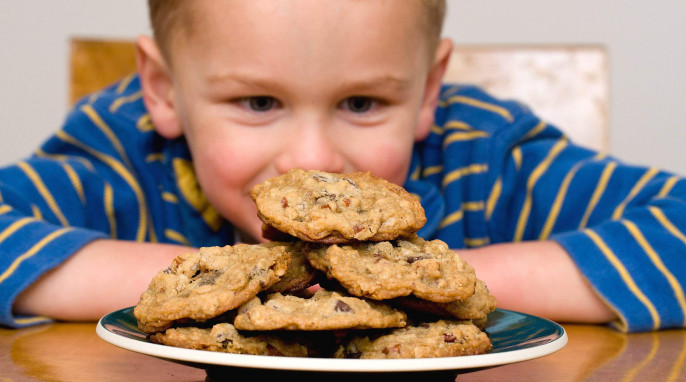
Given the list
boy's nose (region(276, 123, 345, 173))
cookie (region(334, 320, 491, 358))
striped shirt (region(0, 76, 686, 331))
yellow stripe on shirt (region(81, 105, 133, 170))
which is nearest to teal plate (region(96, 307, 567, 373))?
cookie (region(334, 320, 491, 358))

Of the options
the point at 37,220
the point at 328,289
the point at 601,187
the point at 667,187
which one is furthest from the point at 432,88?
the point at 328,289

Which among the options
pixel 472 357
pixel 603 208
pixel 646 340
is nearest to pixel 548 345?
pixel 472 357

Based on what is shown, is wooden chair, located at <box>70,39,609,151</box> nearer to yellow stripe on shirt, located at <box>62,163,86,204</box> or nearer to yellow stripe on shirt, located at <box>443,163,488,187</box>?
yellow stripe on shirt, located at <box>443,163,488,187</box>

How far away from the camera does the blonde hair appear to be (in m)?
1.26

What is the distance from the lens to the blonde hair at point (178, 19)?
1.26m

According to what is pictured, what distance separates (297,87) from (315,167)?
13cm

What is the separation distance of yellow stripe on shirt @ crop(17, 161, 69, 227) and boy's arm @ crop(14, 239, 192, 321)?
0.99 ft

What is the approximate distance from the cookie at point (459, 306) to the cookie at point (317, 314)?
0.03 m

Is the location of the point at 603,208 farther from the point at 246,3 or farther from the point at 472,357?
the point at 472,357

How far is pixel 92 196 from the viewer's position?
4.77 feet

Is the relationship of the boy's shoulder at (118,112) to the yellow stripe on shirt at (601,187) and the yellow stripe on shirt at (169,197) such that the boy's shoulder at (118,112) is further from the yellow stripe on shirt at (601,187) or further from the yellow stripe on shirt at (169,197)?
the yellow stripe on shirt at (601,187)

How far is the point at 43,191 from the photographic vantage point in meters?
1.33

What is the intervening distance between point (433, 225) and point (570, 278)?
0.45 m

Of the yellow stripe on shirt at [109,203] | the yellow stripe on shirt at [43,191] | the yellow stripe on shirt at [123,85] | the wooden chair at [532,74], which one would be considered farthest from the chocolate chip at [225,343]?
the wooden chair at [532,74]
